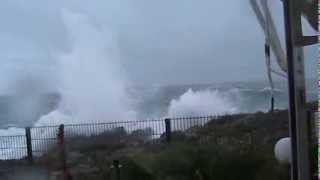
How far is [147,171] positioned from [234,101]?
32017 mm

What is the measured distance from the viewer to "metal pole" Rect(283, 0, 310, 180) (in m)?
4.51

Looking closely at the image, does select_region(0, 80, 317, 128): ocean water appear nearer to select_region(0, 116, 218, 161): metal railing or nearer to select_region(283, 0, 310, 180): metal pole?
select_region(0, 116, 218, 161): metal railing

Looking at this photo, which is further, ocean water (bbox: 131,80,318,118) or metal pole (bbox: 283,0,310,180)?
ocean water (bbox: 131,80,318,118)

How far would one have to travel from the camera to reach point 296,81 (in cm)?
452

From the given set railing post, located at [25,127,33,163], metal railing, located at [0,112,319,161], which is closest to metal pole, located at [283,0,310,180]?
metal railing, located at [0,112,319,161]

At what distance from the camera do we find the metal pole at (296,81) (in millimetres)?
4512

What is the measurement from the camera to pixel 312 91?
161 inches

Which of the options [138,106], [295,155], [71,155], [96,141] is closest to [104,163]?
[71,155]

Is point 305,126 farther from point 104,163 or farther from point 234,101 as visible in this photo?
point 234,101

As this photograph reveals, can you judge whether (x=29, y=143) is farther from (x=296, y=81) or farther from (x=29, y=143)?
(x=296, y=81)

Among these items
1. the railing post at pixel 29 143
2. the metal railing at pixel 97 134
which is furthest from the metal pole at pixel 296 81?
the railing post at pixel 29 143

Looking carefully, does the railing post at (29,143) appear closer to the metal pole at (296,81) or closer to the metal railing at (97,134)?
the metal railing at (97,134)

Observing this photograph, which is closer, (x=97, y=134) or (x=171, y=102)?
(x=97, y=134)

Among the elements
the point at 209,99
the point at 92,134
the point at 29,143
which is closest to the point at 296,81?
the point at 29,143
